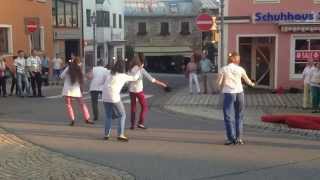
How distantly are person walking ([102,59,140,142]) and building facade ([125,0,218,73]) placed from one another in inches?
2447

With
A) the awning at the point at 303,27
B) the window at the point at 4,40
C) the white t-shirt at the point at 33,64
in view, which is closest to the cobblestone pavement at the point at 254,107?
the awning at the point at 303,27

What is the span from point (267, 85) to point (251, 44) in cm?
191

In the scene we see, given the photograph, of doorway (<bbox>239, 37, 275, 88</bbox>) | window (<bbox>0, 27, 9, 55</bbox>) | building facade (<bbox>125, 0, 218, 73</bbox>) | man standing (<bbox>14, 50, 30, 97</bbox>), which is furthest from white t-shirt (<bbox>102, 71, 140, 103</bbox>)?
building facade (<bbox>125, 0, 218, 73</bbox>)

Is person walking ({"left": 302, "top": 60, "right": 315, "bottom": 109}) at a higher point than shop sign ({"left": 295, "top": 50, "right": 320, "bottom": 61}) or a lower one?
lower

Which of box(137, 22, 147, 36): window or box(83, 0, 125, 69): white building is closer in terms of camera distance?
box(83, 0, 125, 69): white building

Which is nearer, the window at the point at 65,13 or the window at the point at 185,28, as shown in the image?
the window at the point at 65,13

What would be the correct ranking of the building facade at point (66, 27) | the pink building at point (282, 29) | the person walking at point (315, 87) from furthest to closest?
the building facade at point (66, 27)
the pink building at point (282, 29)
the person walking at point (315, 87)

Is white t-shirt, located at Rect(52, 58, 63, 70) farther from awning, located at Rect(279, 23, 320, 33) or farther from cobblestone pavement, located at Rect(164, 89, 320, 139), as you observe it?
awning, located at Rect(279, 23, 320, 33)

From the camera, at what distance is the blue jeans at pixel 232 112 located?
11.2m

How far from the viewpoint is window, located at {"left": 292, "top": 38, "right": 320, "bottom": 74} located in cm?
2527

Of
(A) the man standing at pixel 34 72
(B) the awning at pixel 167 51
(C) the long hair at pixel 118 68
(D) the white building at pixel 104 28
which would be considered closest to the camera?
(C) the long hair at pixel 118 68

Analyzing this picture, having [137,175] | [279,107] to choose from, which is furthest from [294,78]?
[137,175]

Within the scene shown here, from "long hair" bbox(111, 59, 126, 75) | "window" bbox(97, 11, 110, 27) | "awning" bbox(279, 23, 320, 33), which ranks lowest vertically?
"long hair" bbox(111, 59, 126, 75)

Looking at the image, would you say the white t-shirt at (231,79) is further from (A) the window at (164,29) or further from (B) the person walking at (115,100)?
(A) the window at (164,29)
